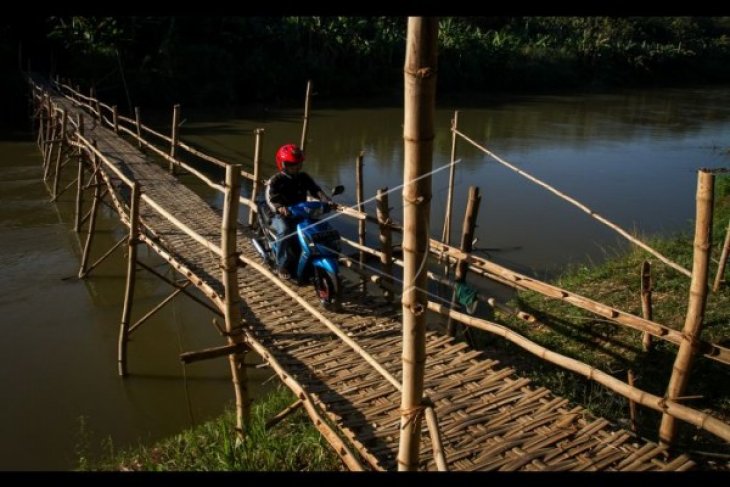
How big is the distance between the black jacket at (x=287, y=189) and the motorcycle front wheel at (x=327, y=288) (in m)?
0.65

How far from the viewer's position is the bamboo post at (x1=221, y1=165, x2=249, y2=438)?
3.53 m

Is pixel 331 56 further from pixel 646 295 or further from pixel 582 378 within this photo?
pixel 582 378

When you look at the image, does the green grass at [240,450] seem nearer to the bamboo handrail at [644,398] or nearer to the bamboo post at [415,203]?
the bamboo handrail at [644,398]

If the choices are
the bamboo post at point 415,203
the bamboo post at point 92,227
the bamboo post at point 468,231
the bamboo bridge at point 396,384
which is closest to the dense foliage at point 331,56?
the bamboo post at point 92,227

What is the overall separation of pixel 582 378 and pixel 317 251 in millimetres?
2439

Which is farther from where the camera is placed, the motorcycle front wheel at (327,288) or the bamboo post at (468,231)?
the bamboo post at (468,231)

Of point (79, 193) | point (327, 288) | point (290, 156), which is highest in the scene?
point (290, 156)

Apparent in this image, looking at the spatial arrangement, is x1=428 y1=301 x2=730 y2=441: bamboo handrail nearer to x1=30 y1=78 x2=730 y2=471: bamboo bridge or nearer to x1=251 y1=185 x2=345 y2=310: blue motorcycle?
x1=30 y1=78 x2=730 y2=471: bamboo bridge

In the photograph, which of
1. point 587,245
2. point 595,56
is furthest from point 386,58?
point 587,245

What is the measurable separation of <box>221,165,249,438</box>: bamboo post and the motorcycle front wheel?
2.66ft

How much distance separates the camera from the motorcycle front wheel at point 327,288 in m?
4.40

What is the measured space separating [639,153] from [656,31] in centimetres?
2667

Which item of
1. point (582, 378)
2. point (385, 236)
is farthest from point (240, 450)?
point (582, 378)

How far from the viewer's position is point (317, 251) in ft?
14.9
